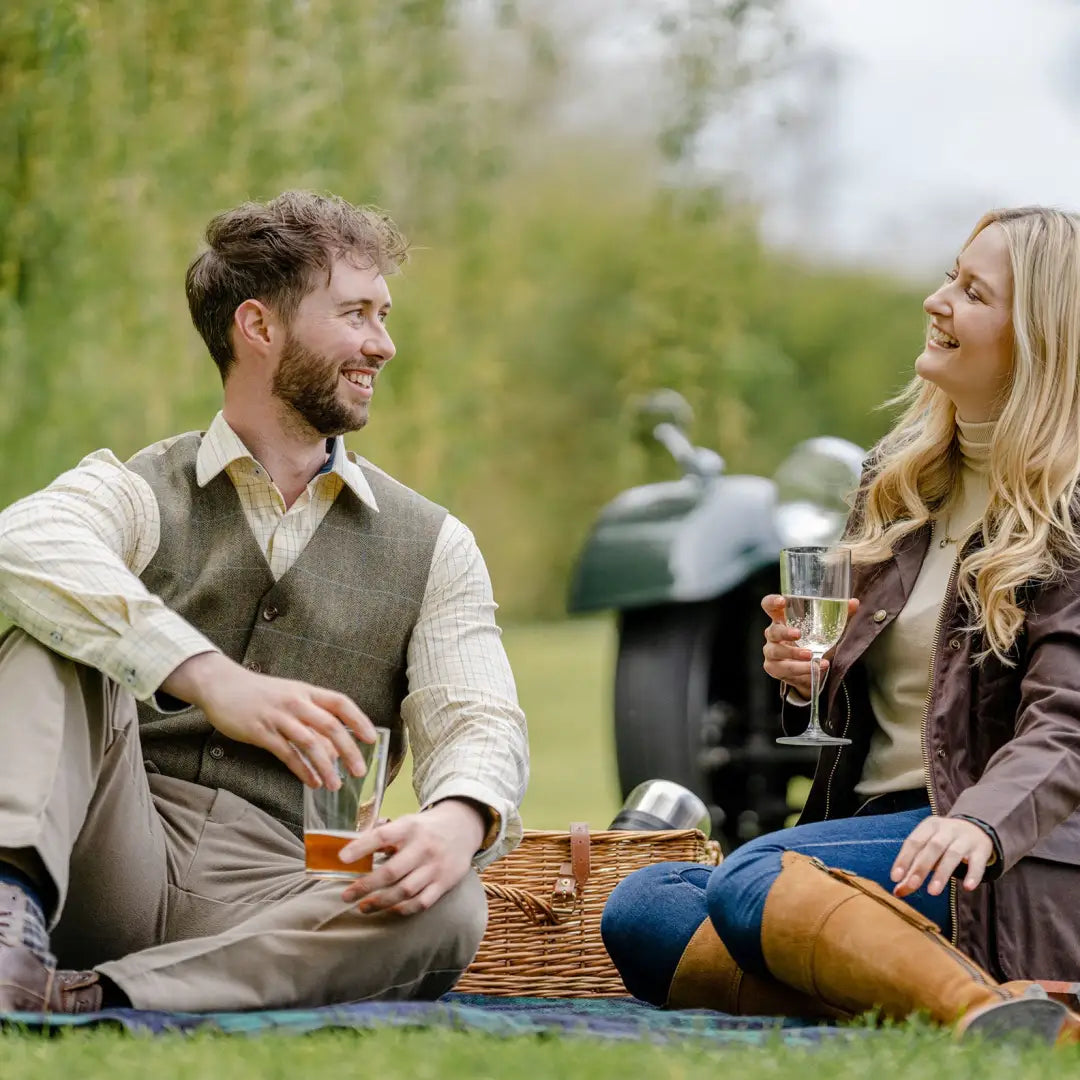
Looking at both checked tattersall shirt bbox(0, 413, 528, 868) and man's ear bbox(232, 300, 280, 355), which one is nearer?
checked tattersall shirt bbox(0, 413, 528, 868)

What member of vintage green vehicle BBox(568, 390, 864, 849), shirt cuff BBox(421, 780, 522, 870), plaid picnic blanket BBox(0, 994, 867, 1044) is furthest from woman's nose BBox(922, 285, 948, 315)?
vintage green vehicle BBox(568, 390, 864, 849)

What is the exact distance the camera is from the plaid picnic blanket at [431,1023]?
213cm

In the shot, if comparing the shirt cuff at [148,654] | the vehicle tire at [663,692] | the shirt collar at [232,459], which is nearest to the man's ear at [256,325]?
the shirt collar at [232,459]

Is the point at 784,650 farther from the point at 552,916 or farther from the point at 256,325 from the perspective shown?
the point at 256,325

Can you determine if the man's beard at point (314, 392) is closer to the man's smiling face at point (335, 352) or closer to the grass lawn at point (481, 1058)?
the man's smiling face at point (335, 352)

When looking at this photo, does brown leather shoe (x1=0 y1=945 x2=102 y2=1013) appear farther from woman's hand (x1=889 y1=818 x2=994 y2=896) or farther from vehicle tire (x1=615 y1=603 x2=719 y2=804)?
vehicle tire (x1=615 y1=603 x2=719 y2=804)

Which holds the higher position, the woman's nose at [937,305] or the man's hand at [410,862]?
the woman's nose at [937,305]

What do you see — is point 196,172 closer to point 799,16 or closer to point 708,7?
point 708,7

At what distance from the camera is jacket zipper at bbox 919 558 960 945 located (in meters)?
2.43

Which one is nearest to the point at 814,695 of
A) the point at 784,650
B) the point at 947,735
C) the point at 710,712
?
the point at 784,650

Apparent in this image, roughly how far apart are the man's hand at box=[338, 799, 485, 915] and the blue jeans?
0.39 m

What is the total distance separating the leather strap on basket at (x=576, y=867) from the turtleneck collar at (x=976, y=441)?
0.89 meters

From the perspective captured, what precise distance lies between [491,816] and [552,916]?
1.71 ft

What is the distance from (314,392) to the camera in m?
2.80
